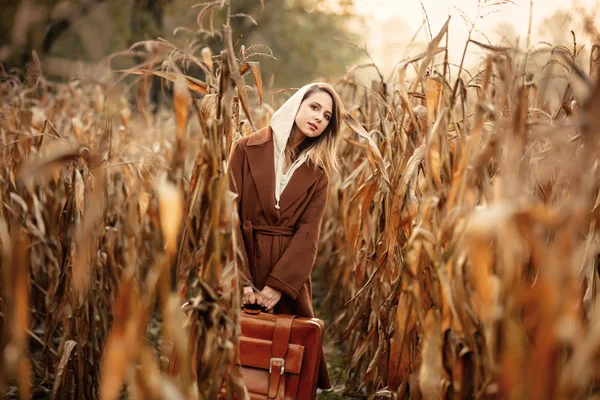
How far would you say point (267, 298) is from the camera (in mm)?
1979

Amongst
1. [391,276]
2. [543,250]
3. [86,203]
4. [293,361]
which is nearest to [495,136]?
[543,250]

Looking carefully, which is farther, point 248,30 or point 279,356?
point 248,30

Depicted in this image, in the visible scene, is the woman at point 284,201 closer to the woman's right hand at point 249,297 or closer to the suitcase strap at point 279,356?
the woman's right hand at point 249,297

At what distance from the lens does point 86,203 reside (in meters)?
1.93

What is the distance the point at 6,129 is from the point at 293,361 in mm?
1697

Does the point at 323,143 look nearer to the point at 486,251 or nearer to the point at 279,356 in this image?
the point at 279,356

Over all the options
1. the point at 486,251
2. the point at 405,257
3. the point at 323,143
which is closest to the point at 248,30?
the point at 323,143

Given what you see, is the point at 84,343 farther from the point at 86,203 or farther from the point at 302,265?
the point at 302,265

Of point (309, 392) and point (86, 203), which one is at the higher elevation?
point (86, 203)

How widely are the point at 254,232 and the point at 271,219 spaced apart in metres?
0.08

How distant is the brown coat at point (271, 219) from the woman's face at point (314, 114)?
0.13 m

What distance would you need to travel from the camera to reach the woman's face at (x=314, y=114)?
6.95 ft

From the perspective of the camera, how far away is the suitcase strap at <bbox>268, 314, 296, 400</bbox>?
1.75m

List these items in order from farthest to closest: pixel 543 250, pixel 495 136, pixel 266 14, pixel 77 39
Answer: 1. pixel 266 14
2. pixel 77 39
3. pixel 495 136
4. pixel 543 250
